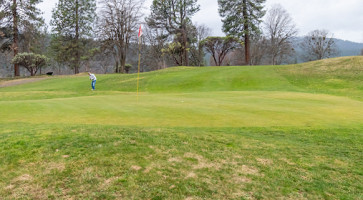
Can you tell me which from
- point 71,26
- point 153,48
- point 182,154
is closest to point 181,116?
point 182,154

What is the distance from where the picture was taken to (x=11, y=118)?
324 inches

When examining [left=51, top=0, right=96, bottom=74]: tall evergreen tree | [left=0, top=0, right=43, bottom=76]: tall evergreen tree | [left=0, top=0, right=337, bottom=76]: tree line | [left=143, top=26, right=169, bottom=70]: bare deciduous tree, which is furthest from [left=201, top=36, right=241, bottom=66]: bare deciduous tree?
[left=0, top=0, right=43, bottom=76]: tall evergreen tree

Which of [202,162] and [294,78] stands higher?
[294,78]

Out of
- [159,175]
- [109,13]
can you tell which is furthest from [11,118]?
[109,13]

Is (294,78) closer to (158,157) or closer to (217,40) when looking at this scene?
(217,40)

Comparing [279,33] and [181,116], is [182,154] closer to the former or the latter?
[181,116]

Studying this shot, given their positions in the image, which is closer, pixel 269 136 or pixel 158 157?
pixel 158 157

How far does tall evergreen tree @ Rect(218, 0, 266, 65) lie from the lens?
4444 cm

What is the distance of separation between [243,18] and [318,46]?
3615 centimetres

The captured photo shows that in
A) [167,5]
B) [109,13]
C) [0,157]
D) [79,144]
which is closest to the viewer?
[0,157]

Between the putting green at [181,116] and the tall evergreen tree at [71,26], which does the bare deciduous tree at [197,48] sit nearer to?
the tall evergreen tree at [71,26]

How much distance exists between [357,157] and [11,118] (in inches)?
416

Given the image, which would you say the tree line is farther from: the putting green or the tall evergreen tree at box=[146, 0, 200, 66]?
the putting green

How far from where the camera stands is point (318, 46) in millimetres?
67625
